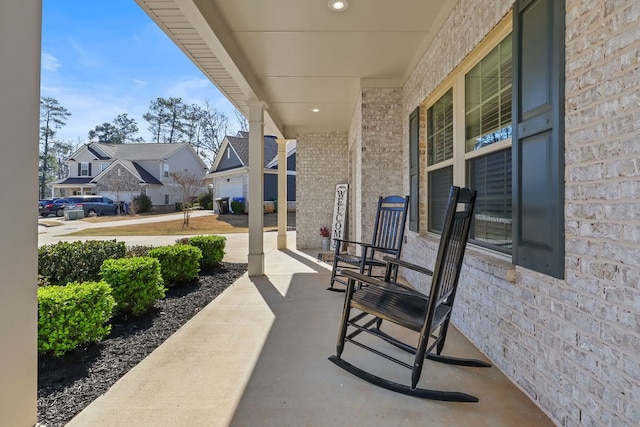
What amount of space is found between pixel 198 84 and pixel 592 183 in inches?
1128

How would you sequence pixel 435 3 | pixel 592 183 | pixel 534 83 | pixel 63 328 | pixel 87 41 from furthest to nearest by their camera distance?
pixel 87 41 → pixel 435 3 → pixel 63 328 → pixel 534 83 → pixel 592 183

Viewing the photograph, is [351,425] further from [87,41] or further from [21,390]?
[87,41]

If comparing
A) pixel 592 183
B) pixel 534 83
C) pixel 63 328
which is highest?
pixel 534 83

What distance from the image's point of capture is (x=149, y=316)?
3162 millimetres

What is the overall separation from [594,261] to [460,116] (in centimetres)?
201

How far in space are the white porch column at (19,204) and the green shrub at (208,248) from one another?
12.6 feet

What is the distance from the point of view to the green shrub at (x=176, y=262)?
399cm

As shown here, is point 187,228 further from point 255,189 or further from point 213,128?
point 213,128

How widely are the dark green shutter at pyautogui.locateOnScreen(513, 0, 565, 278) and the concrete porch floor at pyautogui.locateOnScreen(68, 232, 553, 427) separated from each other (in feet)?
2.63

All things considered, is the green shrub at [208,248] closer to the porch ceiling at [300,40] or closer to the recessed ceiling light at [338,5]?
the porch ceiling at [300,40]

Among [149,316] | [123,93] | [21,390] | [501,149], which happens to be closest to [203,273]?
[149,316]

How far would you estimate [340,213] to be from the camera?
7414 millimetres

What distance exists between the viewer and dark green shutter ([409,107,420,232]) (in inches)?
157

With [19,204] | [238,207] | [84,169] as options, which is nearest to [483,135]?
[19,204]
